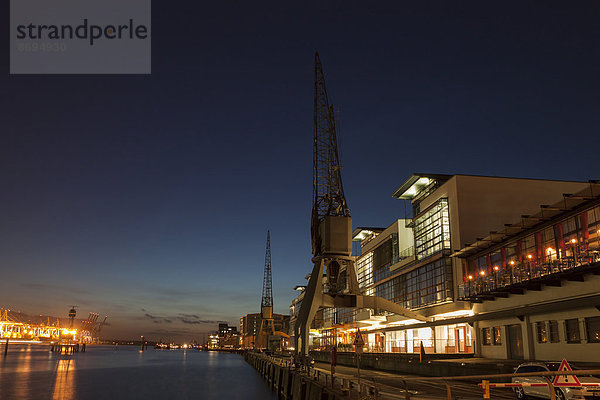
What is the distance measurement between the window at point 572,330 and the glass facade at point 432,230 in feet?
61.1

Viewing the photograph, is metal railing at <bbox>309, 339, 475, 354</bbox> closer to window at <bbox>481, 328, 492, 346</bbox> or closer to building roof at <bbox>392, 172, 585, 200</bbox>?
window at <bbox>481, 328, 492, 346</bbox>

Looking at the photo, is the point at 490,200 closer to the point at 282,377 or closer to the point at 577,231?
the point at 577,231

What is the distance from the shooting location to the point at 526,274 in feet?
110

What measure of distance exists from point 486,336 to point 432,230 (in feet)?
45.1

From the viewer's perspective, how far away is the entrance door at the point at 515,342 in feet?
119

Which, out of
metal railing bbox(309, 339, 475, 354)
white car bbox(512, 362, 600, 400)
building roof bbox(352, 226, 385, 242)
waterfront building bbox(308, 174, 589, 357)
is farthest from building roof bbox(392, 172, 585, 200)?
white car bbox(512, 362, 600, 400)

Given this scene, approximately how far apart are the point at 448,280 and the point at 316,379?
24.4 metres

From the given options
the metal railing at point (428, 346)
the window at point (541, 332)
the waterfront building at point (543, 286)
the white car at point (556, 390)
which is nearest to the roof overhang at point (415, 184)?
the waterfront building at point (543, 286)

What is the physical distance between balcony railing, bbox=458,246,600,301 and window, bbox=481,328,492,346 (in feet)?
10.6

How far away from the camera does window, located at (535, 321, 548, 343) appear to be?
1304 inches

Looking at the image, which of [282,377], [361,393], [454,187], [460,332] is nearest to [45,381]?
[282,377]

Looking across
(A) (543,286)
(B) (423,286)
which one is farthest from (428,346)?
(A) (543,286)

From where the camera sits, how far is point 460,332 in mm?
48656

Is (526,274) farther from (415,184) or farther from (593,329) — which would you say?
(415,184)
